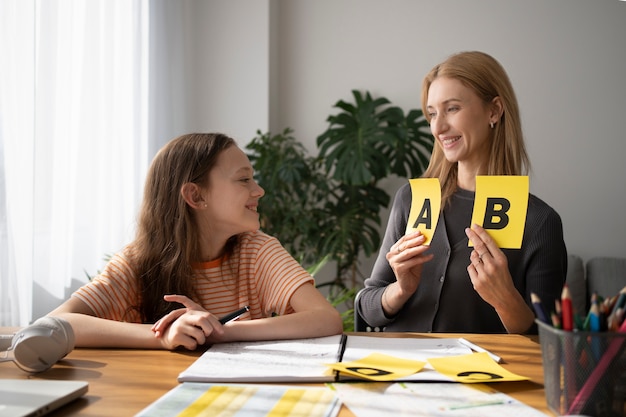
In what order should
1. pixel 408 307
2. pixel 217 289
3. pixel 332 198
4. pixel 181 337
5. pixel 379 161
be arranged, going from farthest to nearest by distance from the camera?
pixel 332 198
pixel 379 161
pixel 408 307
pixel 217 289
pixel 181 337

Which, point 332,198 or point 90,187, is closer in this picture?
point 90,187

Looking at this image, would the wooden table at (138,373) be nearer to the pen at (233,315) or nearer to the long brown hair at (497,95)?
the pen at (233,315)

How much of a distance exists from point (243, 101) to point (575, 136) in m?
2.07

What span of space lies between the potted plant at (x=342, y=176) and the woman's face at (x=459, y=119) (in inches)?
75.9

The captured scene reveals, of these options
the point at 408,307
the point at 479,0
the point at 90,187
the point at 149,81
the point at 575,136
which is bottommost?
the point at 408,307

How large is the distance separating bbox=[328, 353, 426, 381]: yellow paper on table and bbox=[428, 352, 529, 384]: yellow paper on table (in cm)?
4

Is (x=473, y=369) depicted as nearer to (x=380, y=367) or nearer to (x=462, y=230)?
(x=380, y=367)

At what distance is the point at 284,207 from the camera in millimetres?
4020

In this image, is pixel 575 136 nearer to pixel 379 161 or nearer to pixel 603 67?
pixel 603 67

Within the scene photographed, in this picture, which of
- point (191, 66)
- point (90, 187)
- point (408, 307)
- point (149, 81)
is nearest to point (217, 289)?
point (408, 307)

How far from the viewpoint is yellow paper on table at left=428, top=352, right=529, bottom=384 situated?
1.08 m

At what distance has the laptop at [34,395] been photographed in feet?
2.99

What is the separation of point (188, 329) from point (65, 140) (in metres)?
1.72

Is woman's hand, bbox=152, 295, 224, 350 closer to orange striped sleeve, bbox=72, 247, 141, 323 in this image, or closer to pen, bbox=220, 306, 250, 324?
pen, bbox=220, 306, 250, 324
